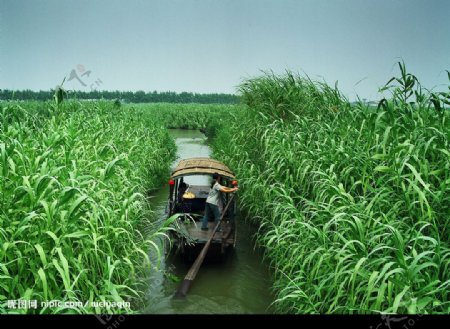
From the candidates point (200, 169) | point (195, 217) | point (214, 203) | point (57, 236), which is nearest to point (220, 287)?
point (214, 203)

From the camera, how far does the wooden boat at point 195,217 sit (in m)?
6.60

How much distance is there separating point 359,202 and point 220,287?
292 centimetres

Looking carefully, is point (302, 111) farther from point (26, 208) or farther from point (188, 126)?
point (188, 126)

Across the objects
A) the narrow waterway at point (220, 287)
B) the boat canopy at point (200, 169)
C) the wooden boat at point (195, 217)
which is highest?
the boat canopy at point (200, 169)

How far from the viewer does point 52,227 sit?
371cm

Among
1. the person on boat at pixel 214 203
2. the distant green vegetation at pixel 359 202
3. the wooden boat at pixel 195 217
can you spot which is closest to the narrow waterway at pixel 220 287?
A: the wooden boat at pixel 195 217

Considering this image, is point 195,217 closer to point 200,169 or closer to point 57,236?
point 200,169

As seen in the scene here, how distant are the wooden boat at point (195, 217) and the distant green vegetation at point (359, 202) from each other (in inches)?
28.8

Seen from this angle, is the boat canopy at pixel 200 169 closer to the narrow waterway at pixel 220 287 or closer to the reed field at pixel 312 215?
the reed field at pixel 312 215

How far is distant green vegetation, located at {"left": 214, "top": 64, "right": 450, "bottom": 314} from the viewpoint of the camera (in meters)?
3.39

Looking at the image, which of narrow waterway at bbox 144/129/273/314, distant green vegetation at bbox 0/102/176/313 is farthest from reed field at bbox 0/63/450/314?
narrow waterway at bbox 144/129/273/314

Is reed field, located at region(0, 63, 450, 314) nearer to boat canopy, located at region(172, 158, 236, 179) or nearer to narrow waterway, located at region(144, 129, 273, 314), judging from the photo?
narrow waterway, located at region(144, 129, 273, 314)
